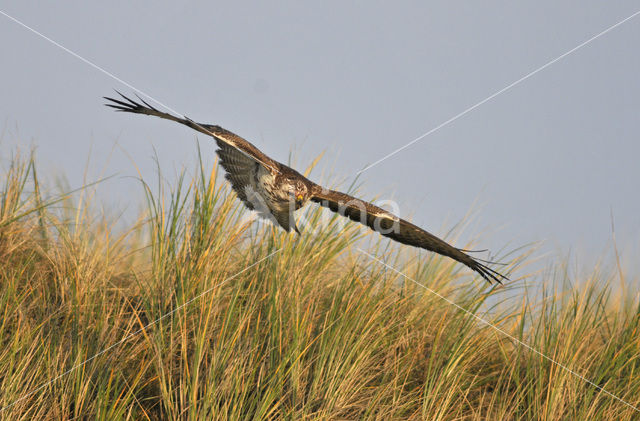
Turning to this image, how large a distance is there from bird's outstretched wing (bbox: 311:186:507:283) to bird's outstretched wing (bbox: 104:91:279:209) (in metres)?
0.61

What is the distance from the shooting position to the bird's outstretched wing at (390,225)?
248 inches

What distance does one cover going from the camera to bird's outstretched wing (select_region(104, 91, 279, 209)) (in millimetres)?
5402

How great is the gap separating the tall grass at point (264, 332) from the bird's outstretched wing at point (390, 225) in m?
0.22

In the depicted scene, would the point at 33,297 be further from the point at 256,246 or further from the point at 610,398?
the point at 610,398

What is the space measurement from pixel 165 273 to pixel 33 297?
1.39 meters

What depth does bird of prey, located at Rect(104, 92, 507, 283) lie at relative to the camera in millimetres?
6008

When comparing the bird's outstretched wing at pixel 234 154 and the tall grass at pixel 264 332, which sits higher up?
the bird's outstretched wing at pixel 234 154

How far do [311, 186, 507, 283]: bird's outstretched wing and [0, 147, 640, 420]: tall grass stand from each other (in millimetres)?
218

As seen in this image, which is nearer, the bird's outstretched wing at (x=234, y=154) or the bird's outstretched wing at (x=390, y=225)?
the bird's outstretched wing at (x=234, y=154)

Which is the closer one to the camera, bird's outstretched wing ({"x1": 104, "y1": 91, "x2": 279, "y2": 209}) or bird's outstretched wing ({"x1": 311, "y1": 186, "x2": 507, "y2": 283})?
bird's outstretched wing ({"x1": 104, "y1": 91, "x2": 279, "y2": 209})

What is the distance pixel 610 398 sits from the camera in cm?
587

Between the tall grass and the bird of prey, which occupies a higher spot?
the bird of prey

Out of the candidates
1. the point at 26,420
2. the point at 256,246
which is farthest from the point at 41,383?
the point at 256,246

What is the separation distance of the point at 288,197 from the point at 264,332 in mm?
1164
